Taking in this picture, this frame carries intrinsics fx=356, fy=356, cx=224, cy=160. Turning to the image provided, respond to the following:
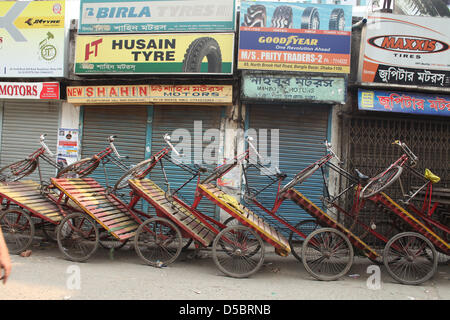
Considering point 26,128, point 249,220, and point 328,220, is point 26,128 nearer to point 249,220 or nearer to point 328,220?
point 249,220

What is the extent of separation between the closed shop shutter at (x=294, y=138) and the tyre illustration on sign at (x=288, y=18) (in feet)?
5.23

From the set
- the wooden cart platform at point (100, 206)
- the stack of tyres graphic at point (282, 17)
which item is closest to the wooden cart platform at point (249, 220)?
the wooden cart platform at point (100, 206)

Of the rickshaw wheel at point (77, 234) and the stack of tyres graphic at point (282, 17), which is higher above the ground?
the stack of tyres graphic at point (282, 17)

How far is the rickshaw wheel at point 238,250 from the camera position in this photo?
5.10 metres

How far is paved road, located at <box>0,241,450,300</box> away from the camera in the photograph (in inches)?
173

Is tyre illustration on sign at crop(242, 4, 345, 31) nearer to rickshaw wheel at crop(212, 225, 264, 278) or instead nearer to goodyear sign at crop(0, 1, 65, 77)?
goodyear sign at crop(0, 1, 65, 77)

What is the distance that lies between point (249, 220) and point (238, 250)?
0.49m

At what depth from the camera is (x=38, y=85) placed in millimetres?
7562

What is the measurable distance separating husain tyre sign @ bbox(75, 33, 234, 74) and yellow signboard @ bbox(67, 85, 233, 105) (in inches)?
12.7

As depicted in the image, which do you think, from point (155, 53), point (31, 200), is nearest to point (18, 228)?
point (31, 200)

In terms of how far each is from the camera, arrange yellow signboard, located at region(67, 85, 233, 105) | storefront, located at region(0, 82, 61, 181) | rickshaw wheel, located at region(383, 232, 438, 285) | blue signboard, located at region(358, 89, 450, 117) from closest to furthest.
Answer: rickshaw wheel, located at region(383, 232, 438, 285) < blue signboard, located at region(358, 89, 450, 117) < yellow signboard, located at region(67, 85, 233, 105) < storefront, located at region(0, 82, 61, 181)

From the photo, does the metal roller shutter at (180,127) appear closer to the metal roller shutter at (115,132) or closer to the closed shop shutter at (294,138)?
the metal roller shutter at (115,132)

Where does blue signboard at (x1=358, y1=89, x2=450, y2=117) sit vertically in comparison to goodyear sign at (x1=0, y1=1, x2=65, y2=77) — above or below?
below

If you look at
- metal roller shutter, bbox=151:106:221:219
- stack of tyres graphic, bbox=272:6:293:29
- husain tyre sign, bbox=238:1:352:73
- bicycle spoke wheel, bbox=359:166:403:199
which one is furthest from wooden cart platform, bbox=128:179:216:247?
stack of tyres graphic, bbox=272:6:293:29
